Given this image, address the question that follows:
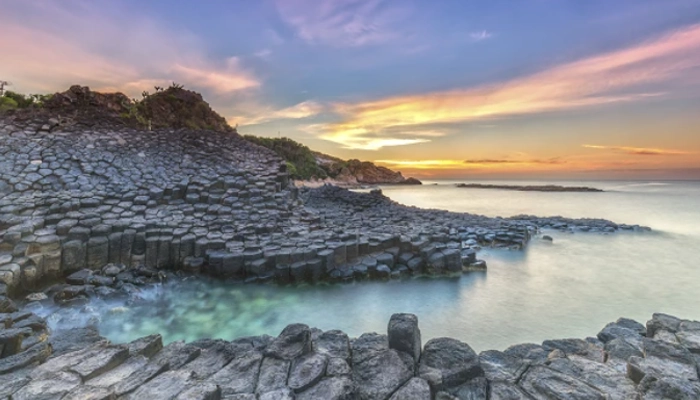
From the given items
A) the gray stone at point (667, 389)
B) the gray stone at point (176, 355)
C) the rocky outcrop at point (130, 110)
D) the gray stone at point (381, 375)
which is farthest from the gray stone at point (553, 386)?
the rocky outcrop at point (130, 110)

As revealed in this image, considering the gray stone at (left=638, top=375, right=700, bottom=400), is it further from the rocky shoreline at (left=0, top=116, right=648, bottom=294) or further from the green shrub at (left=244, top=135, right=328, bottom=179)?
the green shrub at (left=244, top=135, right=328, bottom=179)

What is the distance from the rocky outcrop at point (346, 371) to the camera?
6.96ft

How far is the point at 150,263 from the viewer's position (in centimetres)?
643

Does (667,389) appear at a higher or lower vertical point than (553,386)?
higher

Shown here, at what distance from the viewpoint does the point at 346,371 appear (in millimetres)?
2338

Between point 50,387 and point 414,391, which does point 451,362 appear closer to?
point 414,391

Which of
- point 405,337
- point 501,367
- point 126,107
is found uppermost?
point 126,107

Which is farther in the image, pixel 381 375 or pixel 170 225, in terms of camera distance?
pixel 170 225

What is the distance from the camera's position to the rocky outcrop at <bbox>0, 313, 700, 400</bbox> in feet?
6.96

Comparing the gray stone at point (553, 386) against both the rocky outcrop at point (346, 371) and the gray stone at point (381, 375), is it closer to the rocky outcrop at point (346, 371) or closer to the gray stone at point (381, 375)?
the rocky outcrop at point (346, 371)

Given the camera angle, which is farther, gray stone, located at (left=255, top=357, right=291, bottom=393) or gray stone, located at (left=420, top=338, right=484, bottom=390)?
gray stone, located at (left=420, top=338, right=484, bottom=390)

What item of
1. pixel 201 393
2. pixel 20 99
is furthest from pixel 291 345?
pixel 20 99

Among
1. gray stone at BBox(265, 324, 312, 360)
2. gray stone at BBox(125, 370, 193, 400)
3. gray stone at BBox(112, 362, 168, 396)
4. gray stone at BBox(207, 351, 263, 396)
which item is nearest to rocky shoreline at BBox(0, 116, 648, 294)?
gray stone at BBox(265, 324, 312, 360)

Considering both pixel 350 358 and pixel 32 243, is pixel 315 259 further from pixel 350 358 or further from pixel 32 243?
pixel 32 243
